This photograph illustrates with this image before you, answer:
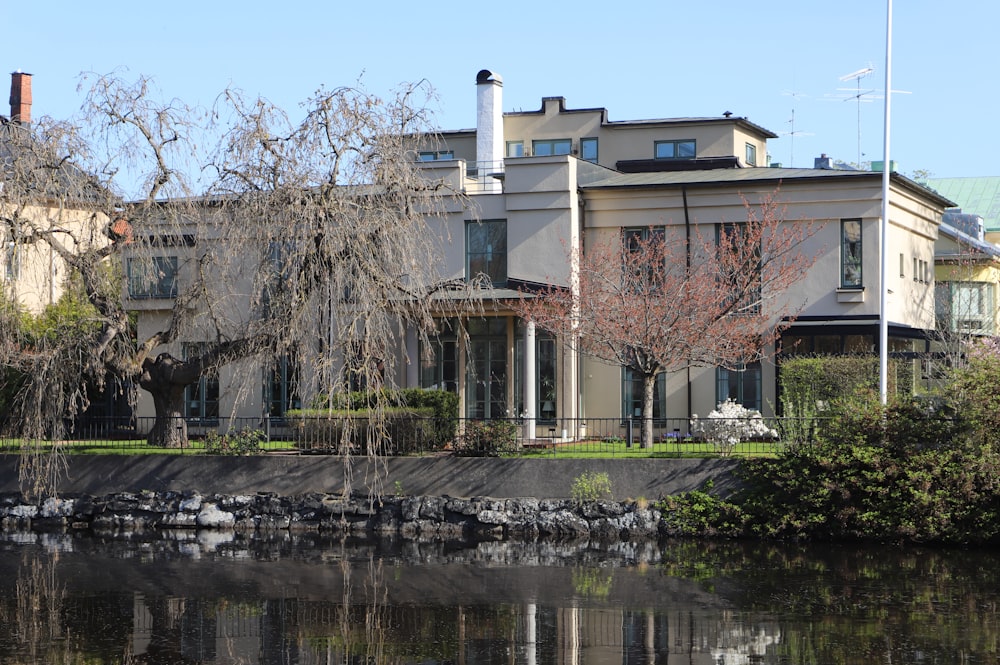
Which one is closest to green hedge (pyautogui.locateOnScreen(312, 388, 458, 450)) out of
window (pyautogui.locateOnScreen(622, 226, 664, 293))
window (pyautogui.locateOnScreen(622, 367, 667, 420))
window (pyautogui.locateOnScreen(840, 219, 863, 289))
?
window (pyautogui.locateOnScreen(622, 226, 664, 293))

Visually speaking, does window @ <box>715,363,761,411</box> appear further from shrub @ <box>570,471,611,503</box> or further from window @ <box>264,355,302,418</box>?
window @ <box>264,355,302,418</box>

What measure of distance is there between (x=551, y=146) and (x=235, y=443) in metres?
17.3

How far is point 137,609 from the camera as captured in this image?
1623 centimetres

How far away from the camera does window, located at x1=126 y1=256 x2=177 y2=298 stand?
81.5ft

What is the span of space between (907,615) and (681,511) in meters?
7.82

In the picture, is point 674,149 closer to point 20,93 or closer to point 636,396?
point 636,396

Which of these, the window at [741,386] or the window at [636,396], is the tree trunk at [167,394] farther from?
the window at [741,386]

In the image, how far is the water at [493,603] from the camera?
44.9 ft

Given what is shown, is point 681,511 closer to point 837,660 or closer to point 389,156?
point 389,156

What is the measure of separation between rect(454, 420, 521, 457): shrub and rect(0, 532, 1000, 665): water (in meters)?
2.54

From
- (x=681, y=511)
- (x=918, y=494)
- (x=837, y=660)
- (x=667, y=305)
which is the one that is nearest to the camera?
(x=837, y=660)

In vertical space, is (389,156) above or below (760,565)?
above

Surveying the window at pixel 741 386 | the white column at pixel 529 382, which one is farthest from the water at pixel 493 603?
the window at pixel 741 386

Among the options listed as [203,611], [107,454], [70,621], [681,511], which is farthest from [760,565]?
[107,454]
